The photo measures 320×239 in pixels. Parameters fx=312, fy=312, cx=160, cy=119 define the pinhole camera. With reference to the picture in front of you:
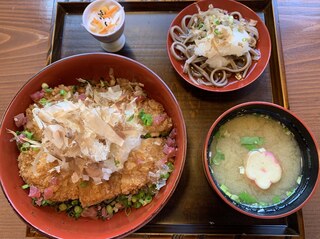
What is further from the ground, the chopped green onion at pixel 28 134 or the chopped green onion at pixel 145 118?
the chopped green onion at pixel 145 118

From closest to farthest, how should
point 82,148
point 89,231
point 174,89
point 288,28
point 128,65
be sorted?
1. point 82,148
2. point 89,231
3. point 128,65
4. point 174,89
5. point 288,28

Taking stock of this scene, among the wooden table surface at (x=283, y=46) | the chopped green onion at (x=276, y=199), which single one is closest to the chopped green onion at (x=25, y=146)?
the wooden table surface at (x=283, y=46)

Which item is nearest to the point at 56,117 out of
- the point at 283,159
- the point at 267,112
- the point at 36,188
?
the point at 36,188

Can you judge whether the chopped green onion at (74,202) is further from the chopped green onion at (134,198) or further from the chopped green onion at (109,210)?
the chopped green onion at (134,198)

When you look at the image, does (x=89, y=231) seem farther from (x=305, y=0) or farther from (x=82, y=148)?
(x=305, y=0)

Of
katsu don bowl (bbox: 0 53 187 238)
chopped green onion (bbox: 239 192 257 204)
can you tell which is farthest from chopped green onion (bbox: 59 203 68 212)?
chopped green onion (bbox: 239 192 257 204)

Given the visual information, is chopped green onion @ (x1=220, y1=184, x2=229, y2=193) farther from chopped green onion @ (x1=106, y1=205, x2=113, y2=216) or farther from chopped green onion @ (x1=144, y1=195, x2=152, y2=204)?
chopped green onion @ (x1=106, y1=205, x2=113, y2=216)

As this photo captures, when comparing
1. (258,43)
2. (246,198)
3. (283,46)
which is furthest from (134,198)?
(283,46)
